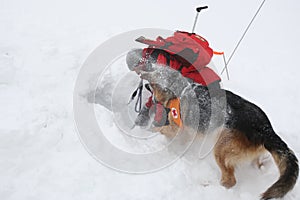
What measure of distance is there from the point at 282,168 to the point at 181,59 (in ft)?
6.93

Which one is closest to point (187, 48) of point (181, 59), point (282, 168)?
point (181, 59)

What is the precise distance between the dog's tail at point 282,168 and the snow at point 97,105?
0.61 m

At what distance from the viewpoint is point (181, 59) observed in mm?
3943

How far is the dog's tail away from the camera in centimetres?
Result: 262

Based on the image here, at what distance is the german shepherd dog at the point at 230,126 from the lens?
2773 millimetres

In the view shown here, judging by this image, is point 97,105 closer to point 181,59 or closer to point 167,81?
point 167,81

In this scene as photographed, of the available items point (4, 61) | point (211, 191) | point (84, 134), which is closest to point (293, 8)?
point (211, 191)

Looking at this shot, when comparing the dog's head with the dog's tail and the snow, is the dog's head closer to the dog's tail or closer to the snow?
the snow

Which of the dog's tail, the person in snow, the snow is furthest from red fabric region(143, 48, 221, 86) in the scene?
the dog's tail

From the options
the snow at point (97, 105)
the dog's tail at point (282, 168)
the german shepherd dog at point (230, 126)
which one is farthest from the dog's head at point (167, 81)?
the dog's tail at point (282, 168)

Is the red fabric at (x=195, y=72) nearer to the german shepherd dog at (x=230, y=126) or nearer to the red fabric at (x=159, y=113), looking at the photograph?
the german shepherd dog at (x=230, y=126)

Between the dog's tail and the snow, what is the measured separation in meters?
0.61

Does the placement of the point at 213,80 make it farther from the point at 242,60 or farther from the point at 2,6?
the point at 2,6

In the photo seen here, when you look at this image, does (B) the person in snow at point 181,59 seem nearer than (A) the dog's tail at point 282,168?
No
